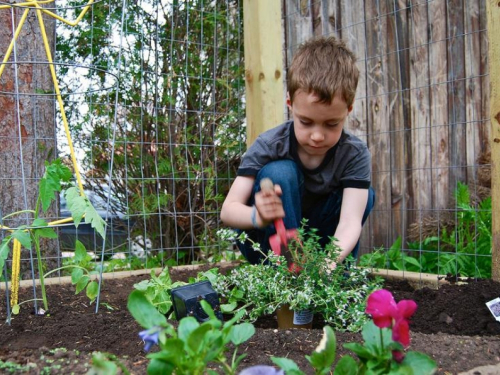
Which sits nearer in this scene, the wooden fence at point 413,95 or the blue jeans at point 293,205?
the blue jeans at point 293,205

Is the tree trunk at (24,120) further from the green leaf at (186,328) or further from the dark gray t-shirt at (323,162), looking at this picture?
the green leaf at (186,328)

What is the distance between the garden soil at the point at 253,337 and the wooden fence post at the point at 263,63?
133 centimetres

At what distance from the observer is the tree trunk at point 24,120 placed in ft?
10.8

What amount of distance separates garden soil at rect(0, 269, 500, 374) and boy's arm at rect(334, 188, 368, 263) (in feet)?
1.15

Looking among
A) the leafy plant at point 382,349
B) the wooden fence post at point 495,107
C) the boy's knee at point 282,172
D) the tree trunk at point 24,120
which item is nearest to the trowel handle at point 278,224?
the boy's knee at point 282,172

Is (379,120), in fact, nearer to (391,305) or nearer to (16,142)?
(16,142)

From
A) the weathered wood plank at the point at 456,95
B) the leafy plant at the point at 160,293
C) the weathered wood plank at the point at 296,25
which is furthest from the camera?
the weathered wood plank at the point at 296,25

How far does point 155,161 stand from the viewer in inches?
149

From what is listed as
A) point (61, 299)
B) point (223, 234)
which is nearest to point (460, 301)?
point (223, 234)

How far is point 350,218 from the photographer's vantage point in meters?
2.40

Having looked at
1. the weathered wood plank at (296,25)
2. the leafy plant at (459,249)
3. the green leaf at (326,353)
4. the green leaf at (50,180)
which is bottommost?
the leafy plant at (459,249)

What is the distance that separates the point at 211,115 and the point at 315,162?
1656mm

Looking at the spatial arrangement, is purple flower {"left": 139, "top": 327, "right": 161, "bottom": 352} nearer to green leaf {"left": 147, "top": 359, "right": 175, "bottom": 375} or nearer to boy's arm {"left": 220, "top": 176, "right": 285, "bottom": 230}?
green leaf {"left": 147, "top": 359, "right": 175, "bottom": 375}

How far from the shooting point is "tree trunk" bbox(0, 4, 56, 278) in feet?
10.8
